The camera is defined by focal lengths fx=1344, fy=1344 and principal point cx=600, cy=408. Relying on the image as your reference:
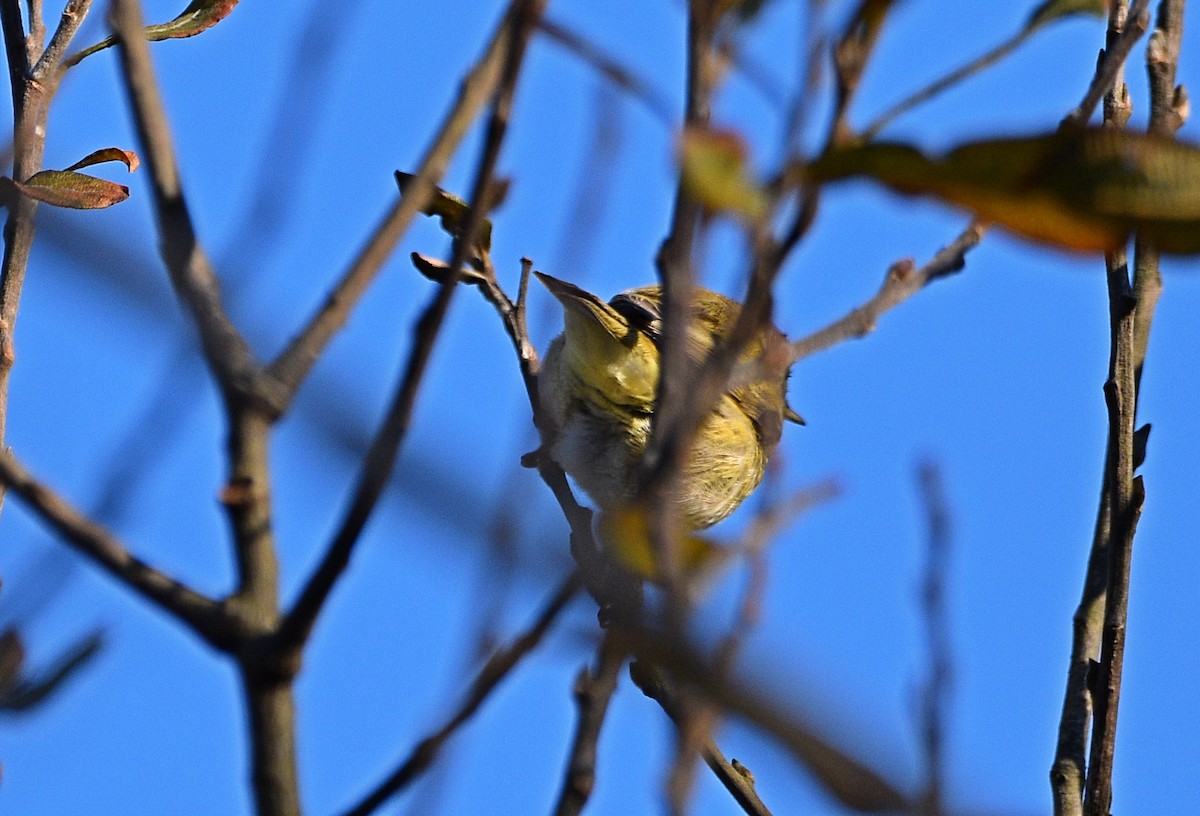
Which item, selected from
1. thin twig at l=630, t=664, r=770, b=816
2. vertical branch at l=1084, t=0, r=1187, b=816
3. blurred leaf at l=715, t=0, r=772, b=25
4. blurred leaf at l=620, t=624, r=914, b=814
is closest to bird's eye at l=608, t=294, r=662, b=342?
thin twig at l=630, t=664, r=770, b=816

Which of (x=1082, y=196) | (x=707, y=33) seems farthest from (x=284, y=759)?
(x=1082, y=196)

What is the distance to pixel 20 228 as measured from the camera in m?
2.75

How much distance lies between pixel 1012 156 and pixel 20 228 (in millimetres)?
2285

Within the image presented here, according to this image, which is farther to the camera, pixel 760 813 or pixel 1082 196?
pixel 760 813

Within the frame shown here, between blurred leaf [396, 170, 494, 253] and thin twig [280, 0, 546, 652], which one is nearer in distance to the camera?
thin twig [280, 0, 546, 652]

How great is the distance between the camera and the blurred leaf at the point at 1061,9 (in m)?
1.59

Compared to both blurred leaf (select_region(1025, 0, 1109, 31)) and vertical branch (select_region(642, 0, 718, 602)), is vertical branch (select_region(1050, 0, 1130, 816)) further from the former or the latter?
vertical branch (select_region(642, 0, 718, 602))

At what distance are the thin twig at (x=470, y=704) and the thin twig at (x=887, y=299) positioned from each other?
451mm

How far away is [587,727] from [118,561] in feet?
1.57

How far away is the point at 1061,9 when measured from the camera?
160 centimetres

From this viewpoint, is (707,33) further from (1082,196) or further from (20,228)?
(20,228)

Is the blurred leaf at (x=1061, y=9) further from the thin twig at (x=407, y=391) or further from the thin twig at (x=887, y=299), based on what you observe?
the thin twig at (x=407, y=391)

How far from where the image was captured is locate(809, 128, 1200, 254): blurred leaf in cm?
104

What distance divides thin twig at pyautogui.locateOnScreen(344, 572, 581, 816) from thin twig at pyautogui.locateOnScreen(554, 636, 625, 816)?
0.18ft
